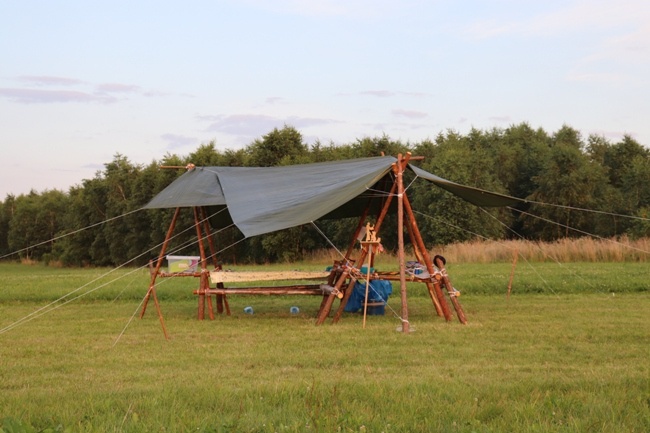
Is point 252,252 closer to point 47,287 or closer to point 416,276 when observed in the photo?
point 47,287

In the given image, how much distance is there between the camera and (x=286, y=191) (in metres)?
12.4

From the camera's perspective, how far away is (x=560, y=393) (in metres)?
6.41

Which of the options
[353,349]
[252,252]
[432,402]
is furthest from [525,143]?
[432,402]

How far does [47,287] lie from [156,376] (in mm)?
12682

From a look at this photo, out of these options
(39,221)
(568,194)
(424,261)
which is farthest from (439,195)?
(39,221)

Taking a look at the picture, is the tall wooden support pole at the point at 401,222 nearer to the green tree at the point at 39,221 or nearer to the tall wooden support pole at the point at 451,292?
the tall wooden support pole at the point at 451,292

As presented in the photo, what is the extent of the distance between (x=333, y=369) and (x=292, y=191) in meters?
4.73

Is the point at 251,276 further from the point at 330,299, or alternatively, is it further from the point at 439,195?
the point at 439,195

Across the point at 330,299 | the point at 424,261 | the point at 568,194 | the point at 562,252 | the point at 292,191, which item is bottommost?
the point at 562,252

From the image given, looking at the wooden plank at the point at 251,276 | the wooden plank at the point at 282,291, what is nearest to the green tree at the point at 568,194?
the wooden plank at the point at 282,291

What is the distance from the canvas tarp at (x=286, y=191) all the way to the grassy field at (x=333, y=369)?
1.58m

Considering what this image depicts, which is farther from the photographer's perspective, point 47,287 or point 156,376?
point 47,287

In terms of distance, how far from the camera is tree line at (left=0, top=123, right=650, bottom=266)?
32.9m

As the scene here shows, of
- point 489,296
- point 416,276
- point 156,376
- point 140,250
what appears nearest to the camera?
point 156,376
